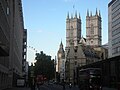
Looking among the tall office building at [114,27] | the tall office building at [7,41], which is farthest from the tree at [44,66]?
the tall office building at [7,41]

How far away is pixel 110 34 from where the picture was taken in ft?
493

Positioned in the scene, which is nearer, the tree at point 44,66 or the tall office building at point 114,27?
the tall office building at point 114,27

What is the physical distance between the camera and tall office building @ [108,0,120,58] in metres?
136

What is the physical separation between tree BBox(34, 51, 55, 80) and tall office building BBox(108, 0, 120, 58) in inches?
1509

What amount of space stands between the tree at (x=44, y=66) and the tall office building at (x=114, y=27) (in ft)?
126

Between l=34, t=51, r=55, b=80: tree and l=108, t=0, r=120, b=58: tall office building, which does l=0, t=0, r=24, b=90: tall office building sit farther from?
l=34, t=51, r=55, b=80: tree

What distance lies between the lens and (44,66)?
172m

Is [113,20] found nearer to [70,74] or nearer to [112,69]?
[70,74]

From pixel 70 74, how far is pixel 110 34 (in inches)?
1828

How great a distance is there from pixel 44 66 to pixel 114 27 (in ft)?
155

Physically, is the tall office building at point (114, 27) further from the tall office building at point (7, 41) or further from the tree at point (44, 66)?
Result: the tall office building at point (7, 41)

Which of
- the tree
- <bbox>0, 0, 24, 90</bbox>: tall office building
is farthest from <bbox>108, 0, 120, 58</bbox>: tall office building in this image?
<bbox>0, 0, 24, 90</bbox>: tall office building

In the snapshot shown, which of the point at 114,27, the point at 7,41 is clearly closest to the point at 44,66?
the point at 114,27

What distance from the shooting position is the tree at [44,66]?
551 ft
